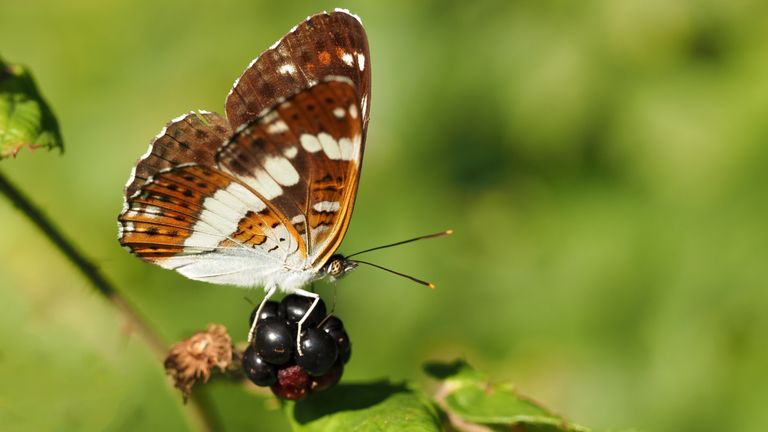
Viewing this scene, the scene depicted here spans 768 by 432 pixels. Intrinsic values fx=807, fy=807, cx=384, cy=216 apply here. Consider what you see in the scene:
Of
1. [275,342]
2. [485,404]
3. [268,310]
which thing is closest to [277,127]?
[268,310]

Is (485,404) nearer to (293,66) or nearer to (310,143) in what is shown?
(310,143)

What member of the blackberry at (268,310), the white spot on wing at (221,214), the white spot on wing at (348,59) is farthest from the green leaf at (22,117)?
the white spot on wing at (348,59)

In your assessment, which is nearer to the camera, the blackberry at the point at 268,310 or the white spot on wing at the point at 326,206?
the blackberry at the point at 268,310

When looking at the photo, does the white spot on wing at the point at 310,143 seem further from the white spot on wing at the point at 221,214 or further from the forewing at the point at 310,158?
the white spot on wing at the point at 221,214

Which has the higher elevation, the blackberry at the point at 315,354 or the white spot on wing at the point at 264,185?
the white spot on wing at the point at 264,185

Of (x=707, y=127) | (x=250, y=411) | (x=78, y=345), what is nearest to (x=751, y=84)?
(x=707, y=127)

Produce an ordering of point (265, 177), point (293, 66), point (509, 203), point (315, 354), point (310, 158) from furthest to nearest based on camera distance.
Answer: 1. point (509, 203)
2. point (293, 66)
3. point (265, 177)
4. point (310, 158)
5. point (315, 354)

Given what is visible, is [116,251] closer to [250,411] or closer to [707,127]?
[250,411]
